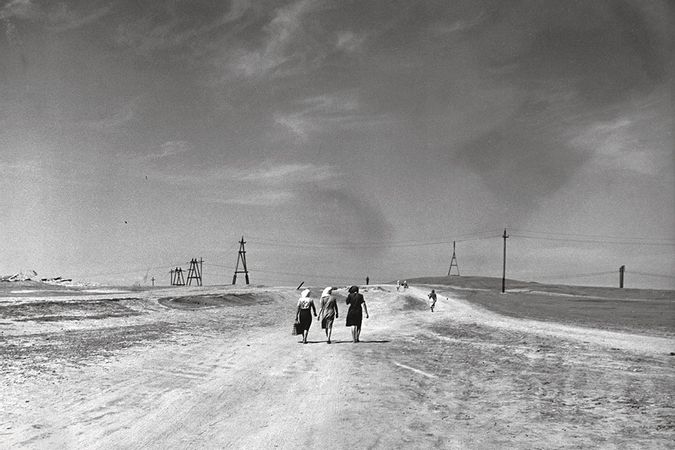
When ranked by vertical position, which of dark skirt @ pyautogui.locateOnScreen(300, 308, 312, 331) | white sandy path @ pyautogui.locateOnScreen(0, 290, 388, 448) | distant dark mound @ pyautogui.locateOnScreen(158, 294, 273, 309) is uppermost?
dark skirt @ pyautogui.locateOnScreen(300, 308, 312, 331)

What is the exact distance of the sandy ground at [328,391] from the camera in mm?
7715

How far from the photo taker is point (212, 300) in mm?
42875

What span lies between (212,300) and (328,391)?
3398cm

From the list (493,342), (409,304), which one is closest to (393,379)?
(493,342)

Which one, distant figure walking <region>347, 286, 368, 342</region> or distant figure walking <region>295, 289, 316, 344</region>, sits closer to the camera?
distant figure walking <region>347, 286, 368, 342</region>

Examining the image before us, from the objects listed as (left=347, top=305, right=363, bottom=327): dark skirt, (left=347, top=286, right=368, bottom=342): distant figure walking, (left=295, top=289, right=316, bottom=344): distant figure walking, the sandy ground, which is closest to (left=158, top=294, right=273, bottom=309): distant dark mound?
the sandy ground

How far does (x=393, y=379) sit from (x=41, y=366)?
7938 millimetres

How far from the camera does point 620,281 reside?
94.9m

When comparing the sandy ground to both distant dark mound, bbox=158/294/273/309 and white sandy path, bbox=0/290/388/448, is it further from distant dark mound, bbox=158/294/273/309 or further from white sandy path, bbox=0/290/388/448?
distant dark mound, bbox=158/294/273/309

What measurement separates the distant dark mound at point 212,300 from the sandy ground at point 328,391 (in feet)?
55.3

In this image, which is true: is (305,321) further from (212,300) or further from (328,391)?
(212,300)

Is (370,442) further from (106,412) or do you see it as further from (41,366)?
(41,366)

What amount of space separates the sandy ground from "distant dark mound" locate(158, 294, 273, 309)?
16.8 m

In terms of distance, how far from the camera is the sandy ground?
7.71 meters
